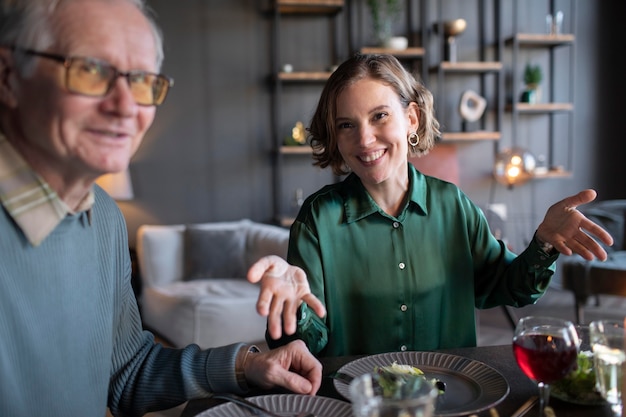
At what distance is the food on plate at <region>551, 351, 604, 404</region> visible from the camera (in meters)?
1.04

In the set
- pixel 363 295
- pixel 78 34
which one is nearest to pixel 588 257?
pixel 363 295

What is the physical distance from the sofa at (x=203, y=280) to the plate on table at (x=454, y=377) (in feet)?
8.93

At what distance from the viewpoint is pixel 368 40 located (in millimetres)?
5234

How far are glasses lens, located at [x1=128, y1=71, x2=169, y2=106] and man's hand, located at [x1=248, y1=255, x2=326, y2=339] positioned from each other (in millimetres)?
315

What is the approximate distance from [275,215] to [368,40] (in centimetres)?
168

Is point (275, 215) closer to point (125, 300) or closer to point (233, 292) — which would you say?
point (233, 292)

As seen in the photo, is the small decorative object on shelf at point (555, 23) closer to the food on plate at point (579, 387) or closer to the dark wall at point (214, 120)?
the dark wall at point (214, 120)

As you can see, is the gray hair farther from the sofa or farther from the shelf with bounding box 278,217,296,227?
the shelf with bounding box 278,217,296,227

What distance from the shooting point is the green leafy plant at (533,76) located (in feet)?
16.9

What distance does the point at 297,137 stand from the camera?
5.04 metres

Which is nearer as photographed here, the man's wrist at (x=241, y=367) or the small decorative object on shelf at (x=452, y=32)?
the man's wrist at (x=241, y=367)

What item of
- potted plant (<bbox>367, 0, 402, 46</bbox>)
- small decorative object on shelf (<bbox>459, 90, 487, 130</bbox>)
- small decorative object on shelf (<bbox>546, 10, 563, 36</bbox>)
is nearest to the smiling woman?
potted plant (<bbox>367, 0, 402, 46</bbox>)

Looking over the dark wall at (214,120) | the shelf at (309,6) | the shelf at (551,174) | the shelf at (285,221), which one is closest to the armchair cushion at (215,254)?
the shelf at (285,221)

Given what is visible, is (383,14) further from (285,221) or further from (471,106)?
(285,221)
